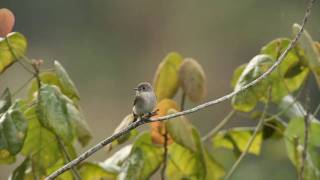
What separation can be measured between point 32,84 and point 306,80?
0.87 meters

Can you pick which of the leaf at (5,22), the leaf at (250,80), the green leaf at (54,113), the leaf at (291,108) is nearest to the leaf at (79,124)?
the green leaf at (54,113)

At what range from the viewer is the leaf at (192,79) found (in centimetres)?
328

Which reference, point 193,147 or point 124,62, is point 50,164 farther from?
point 124,62

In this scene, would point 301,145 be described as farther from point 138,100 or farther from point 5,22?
point 5,22

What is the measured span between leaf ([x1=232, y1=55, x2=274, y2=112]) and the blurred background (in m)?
7.85

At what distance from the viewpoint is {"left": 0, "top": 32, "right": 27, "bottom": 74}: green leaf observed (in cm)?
314

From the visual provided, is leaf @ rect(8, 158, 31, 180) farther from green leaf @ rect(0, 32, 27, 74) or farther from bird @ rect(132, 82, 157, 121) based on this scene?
bird @ rect(132, 82, 157, 121)

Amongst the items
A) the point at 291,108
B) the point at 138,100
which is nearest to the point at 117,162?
the point at 138,100

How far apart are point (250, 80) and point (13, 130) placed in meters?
0.74

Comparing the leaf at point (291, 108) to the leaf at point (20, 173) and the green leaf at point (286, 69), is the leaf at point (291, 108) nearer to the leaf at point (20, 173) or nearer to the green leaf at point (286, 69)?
the green leaf at point (286, 69)

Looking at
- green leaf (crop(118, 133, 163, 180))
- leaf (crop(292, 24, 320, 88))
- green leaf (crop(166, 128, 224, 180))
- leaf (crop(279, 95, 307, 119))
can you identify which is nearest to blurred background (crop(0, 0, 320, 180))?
leaf (crop(279, 95, 307, 119))

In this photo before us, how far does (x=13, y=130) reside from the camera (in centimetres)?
295

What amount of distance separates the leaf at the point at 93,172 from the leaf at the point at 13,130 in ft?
0.90

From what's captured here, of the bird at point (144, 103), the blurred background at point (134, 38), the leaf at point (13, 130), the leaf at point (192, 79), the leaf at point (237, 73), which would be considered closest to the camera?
the bird at point (144, 103)
